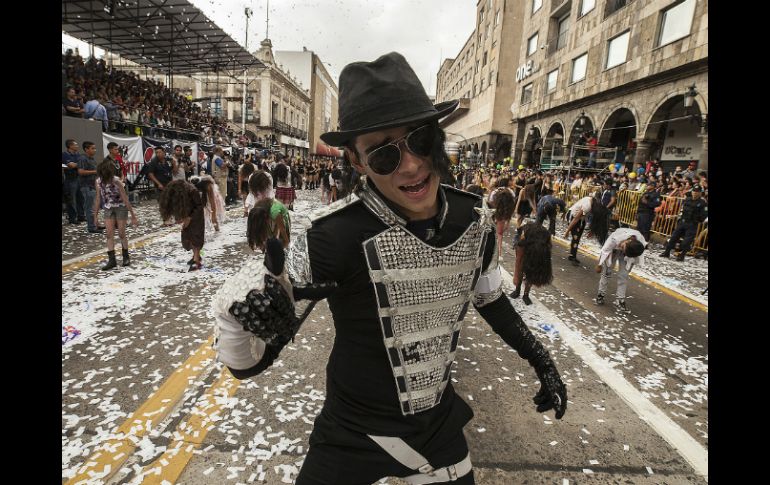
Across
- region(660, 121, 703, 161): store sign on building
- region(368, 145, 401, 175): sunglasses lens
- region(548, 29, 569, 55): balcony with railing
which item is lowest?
region(368, 145, 401, 175): sunglasses lens

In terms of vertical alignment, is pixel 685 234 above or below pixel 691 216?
below

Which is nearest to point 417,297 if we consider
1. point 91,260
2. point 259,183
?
point 259,183

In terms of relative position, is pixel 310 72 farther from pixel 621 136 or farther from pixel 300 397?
pixel 300 397

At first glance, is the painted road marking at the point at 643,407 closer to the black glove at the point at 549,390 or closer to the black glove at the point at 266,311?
the black glove at the point at 549,390

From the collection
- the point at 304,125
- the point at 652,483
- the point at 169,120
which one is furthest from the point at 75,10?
the point at 304,125

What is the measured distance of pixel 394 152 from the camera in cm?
143

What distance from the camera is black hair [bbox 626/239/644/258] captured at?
5723 millimetres

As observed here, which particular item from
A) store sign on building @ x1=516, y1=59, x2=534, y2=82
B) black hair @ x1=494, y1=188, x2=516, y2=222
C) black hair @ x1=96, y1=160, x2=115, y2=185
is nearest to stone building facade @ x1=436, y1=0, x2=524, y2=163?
store sign on building @ x1=516, y1=59, x2=534, y2=82

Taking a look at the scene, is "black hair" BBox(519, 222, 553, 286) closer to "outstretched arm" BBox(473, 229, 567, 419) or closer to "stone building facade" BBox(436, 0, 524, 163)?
"outstretched arm" BBox(473, 229, 567, 419)

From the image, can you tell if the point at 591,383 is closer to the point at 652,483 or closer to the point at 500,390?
the point at 500,390

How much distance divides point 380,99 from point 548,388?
143cm

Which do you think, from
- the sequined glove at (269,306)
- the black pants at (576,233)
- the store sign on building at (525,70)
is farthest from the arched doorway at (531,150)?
the sequined glove at (269,306)

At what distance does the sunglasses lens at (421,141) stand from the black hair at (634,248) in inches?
214
